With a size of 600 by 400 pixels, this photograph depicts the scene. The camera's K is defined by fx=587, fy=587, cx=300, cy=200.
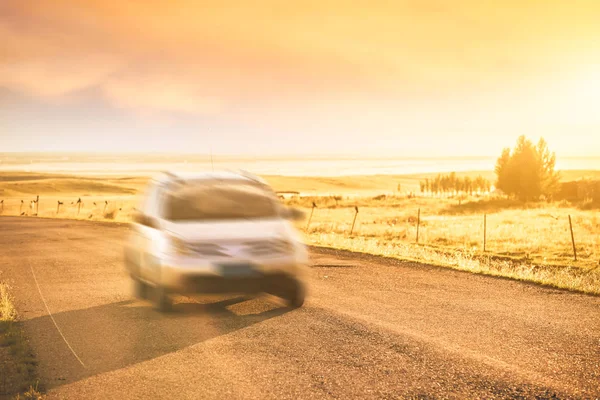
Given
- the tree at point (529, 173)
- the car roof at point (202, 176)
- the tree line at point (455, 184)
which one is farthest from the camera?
the tree line at point (455, 184)

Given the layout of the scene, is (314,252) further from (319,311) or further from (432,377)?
(432,377)

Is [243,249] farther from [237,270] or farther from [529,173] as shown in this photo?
[529,173]

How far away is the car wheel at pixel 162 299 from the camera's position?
827cm

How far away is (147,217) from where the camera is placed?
8.99 metres

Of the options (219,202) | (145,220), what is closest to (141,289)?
(145,220)

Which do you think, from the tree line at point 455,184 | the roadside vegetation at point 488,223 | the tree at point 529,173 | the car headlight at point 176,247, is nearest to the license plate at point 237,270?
the car headlight at point 176,247

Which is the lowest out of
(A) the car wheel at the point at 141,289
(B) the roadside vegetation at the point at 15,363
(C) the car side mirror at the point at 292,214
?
(B) the roadside vegetation at the point at 15,363

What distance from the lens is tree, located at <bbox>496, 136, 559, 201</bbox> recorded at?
7112 cm

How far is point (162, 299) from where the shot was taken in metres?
8.38

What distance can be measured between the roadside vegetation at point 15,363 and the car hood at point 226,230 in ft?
7.61

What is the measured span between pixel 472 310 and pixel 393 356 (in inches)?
119

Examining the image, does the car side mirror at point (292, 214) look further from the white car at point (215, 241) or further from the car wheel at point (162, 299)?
the car wheel at point (162, 299)

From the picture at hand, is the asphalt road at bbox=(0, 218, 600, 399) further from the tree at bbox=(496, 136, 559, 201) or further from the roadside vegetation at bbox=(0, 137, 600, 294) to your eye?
the tree at bbox=(496, 136, 559, 201)

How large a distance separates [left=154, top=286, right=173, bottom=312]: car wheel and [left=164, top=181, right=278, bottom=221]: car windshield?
1025 millimetres
